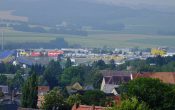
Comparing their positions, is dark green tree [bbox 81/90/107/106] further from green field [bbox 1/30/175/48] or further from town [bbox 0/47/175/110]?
green field [bbox 1/30/175/48]

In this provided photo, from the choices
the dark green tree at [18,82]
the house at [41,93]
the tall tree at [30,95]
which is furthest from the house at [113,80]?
the tall tree at [30,95]

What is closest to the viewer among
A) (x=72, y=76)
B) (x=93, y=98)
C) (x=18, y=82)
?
(x=93, y=98)

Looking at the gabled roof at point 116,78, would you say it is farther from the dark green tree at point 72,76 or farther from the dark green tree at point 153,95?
the dark green tree at point 153,95

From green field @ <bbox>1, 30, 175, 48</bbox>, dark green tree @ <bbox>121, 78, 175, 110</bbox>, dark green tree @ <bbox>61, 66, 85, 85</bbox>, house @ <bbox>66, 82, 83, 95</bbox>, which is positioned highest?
green field @ <bbox>1, 30, 175, 48</bbox>

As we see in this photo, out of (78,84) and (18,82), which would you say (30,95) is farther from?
(18,82)

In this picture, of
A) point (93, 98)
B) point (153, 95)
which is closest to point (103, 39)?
point (93, 98)

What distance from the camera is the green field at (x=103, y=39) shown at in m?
167

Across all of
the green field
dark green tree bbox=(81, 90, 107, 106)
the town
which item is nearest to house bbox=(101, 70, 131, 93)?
the town

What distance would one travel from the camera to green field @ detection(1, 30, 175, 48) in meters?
167

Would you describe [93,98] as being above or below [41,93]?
above

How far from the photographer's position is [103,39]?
181500 mm

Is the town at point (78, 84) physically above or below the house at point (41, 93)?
above

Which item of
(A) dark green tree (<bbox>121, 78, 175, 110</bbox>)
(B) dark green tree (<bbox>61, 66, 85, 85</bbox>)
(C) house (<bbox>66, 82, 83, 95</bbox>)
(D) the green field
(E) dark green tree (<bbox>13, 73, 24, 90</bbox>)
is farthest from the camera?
(D) the green field

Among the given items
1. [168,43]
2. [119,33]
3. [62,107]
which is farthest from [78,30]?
[62,107]
